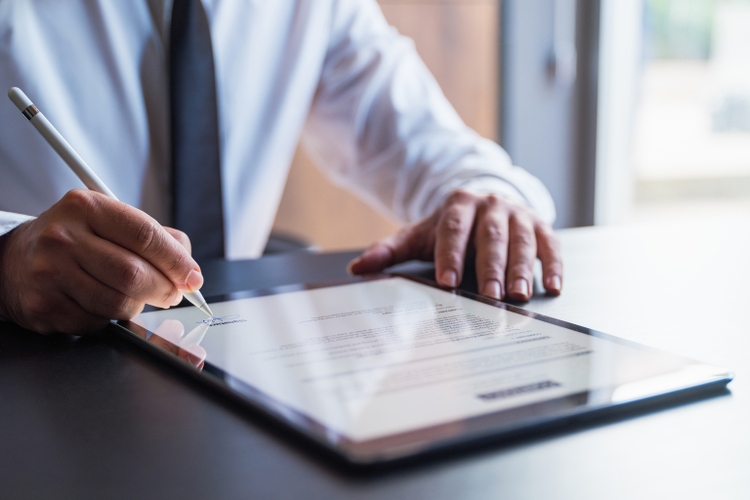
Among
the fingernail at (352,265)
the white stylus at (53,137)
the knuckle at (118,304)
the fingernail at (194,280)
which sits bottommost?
the fingernail at (352,265)

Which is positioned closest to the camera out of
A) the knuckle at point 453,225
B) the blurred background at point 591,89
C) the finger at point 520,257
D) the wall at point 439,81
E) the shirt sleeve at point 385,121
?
the finger at point 520,257

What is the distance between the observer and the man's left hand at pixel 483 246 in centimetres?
67

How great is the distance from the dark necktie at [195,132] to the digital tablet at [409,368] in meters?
0.34

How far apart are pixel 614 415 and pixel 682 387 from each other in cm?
5

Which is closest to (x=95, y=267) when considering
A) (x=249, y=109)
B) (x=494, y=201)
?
(x=494, y=201)

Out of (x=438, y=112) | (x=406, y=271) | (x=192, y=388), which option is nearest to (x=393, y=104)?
(x=438, y=112)

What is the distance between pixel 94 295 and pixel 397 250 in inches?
14.7

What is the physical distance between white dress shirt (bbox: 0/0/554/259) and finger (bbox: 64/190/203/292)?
0.43 feet

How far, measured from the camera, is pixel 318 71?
4.28 ft

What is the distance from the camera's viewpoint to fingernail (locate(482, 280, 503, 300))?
64cm

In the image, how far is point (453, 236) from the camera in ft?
2.49

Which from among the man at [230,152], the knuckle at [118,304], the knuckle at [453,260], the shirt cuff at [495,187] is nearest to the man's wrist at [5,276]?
the man at [230,152]

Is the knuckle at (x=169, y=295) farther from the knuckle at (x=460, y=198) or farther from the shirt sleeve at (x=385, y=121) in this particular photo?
the shirt sleeve at (x=385, y=121)

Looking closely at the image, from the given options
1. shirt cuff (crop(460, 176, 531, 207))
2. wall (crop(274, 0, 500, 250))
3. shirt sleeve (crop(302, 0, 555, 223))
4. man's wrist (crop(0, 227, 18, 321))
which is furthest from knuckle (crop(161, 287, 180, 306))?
wall (crop(274, 0, 500, 250))
